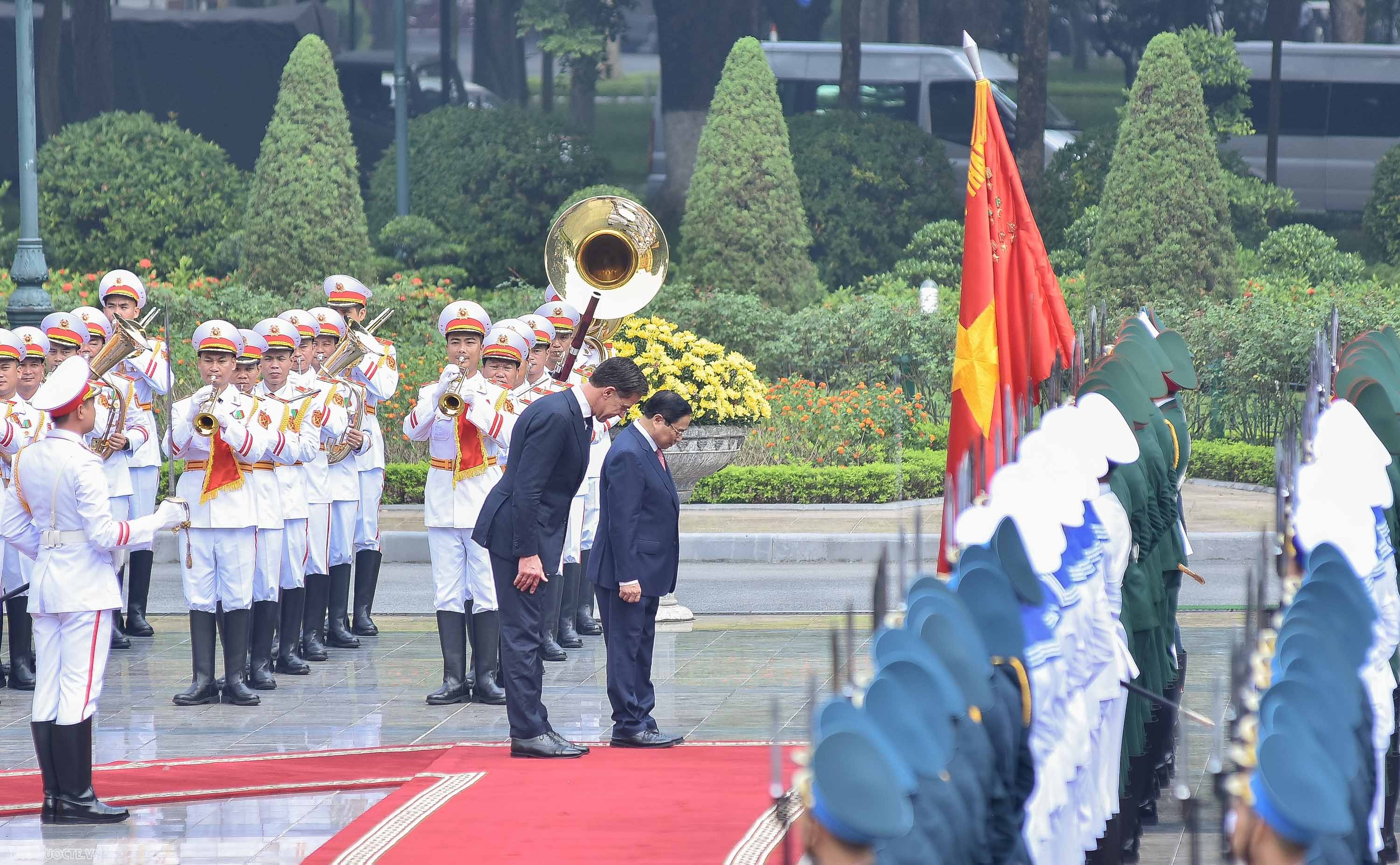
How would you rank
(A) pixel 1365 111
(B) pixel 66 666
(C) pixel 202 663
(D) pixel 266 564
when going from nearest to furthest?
(B) pixel 66 666 < (C) pixel 202 663 < (D) pixel 266 564 < (A) pixel 1365 111

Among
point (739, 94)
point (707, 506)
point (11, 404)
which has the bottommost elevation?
point (707, 506)

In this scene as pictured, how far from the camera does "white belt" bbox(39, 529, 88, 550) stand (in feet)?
25.1

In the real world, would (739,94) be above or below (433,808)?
above

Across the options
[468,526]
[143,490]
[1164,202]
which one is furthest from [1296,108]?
[468,526]

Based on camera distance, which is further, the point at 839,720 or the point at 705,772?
the point at 705,772

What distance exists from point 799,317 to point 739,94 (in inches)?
186

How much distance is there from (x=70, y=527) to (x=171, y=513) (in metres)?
0.42

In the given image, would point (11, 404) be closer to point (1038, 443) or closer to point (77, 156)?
point (1038, 443)

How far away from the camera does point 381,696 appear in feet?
33.3

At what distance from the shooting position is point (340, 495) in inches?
444

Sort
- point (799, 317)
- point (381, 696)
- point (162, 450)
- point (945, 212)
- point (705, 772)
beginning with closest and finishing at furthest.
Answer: point (705, 772)
point (381, 696)
point (162, 450)
point (799, 317)
point (945, 212)

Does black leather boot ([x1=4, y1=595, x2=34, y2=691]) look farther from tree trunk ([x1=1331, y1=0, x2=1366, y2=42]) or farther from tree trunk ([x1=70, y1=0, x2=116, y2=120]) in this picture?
tree trunk ([x1=1331, y1=0, x2=1366, y2=42])

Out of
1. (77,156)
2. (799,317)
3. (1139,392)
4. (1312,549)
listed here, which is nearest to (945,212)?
(799,317)

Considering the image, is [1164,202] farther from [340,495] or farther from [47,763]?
[47,763]
